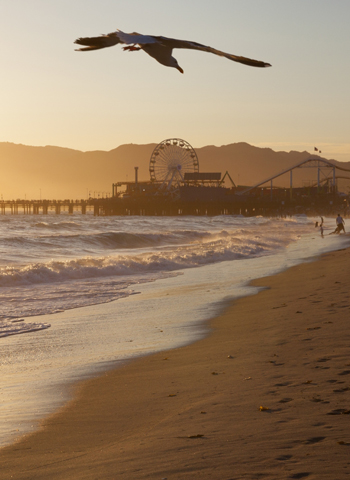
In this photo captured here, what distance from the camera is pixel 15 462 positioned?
3967mm

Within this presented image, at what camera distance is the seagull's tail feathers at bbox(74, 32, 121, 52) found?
5.29 metres

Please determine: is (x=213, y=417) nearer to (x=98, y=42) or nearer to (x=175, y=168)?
→ (x=98, y=42)

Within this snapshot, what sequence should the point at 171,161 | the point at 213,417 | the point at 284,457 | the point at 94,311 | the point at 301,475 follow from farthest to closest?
1. the point at 171,161
2. the point at 94,311
3. the point at 213,417
4. the point at 284,457
5. the point at 301,475

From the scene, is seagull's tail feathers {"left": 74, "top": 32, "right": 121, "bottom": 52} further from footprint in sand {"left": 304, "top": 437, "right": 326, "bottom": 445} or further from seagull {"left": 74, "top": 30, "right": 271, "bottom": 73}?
footprint in sand {"left": 304, "top": 437, "right": 326, "bottom": 445}

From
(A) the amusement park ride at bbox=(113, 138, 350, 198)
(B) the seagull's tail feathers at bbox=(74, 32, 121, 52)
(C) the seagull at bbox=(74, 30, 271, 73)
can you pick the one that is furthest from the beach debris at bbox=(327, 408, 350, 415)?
(A) the amusement park ride at bbox=(113, 138, 350, 198)

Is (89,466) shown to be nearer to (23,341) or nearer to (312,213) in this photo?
(23,341)

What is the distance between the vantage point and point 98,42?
17.5ft

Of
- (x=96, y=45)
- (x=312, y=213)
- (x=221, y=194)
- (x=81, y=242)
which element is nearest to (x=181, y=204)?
(x=221, y=194)

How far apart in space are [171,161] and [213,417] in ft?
364

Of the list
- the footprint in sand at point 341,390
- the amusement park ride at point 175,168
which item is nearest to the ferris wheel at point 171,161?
the amusement park ride at point 175,168

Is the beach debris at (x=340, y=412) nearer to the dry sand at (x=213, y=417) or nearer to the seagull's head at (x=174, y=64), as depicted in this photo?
the dry sand at (x=213, y=417)

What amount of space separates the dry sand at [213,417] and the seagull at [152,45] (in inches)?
115

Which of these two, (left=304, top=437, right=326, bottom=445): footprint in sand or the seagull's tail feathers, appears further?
the seagull's tail feathers

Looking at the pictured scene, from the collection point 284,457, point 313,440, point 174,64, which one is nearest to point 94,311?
point 174,64
